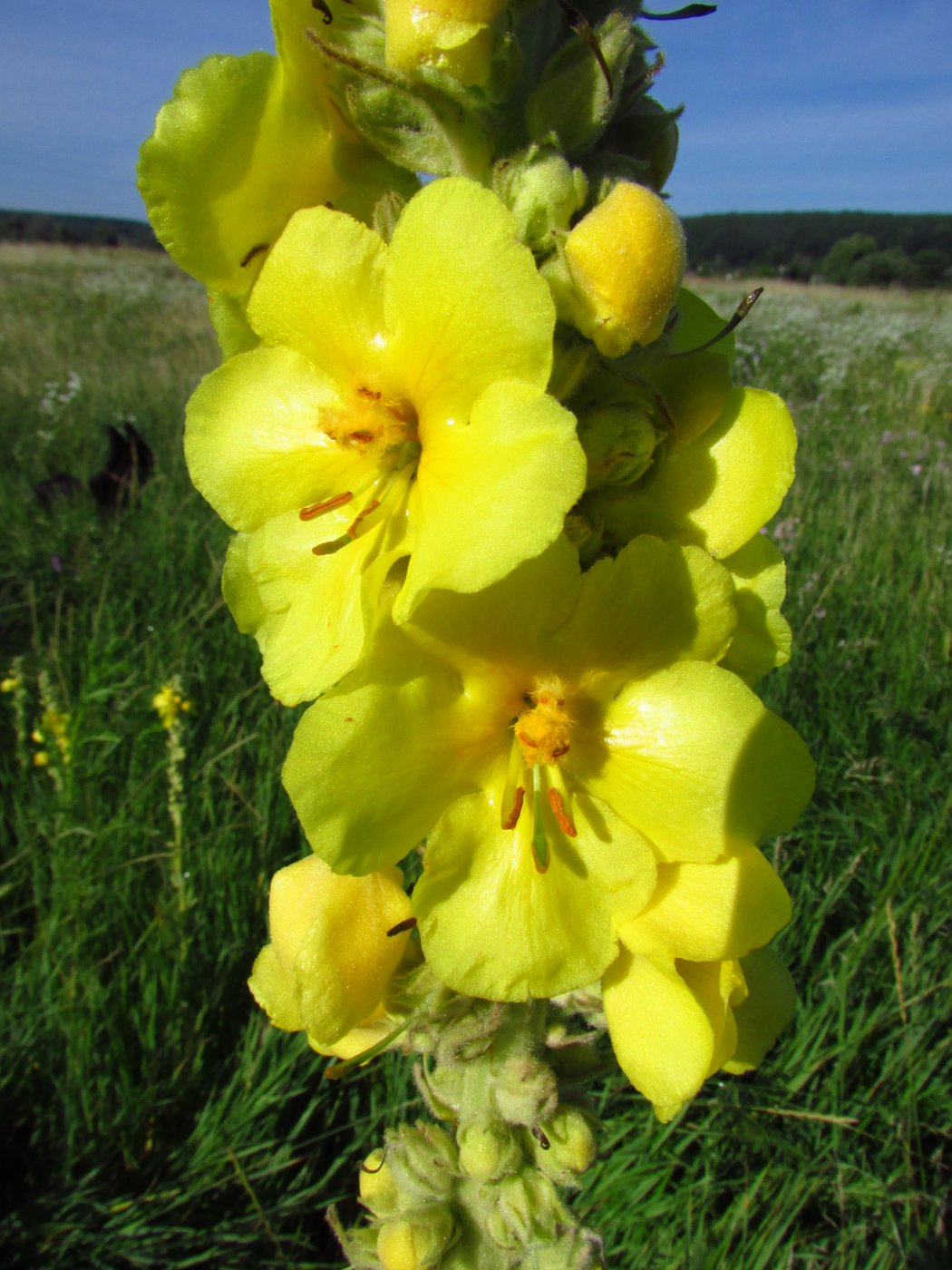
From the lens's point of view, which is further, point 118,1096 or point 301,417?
point 118,1096

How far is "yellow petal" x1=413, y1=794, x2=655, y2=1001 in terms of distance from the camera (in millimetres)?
1205

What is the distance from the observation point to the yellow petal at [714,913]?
120cm

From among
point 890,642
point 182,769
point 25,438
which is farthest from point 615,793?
point 25,438

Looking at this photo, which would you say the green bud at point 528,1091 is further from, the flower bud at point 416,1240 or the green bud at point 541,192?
the green bud at point 541,192

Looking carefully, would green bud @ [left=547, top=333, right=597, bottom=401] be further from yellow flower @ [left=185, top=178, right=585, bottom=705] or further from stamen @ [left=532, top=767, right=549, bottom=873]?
stamen @ [left=532, top=767, right=549, bottom=873]

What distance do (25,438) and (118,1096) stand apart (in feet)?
18.8

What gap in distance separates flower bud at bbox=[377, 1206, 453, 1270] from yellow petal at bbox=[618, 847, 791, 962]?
2.27ft

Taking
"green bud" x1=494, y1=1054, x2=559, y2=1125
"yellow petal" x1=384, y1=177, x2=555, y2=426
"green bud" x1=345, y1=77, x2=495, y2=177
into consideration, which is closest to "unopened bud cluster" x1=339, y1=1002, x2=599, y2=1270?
"green bud" x1=494, y1=1054, x2=559, y2=1125

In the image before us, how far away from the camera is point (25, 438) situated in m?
6.97

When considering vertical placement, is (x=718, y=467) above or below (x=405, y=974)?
above

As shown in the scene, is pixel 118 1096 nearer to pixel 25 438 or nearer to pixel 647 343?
pixel 647 343

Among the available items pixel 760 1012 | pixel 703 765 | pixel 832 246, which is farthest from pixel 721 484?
pixel 832 246

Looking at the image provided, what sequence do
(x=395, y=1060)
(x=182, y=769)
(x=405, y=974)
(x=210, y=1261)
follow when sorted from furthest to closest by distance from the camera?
(x=182, y=769), (x=395, y=1060), (x=210, y=1261), (x=405, y=974)

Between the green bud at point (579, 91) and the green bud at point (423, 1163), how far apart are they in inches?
61.9
